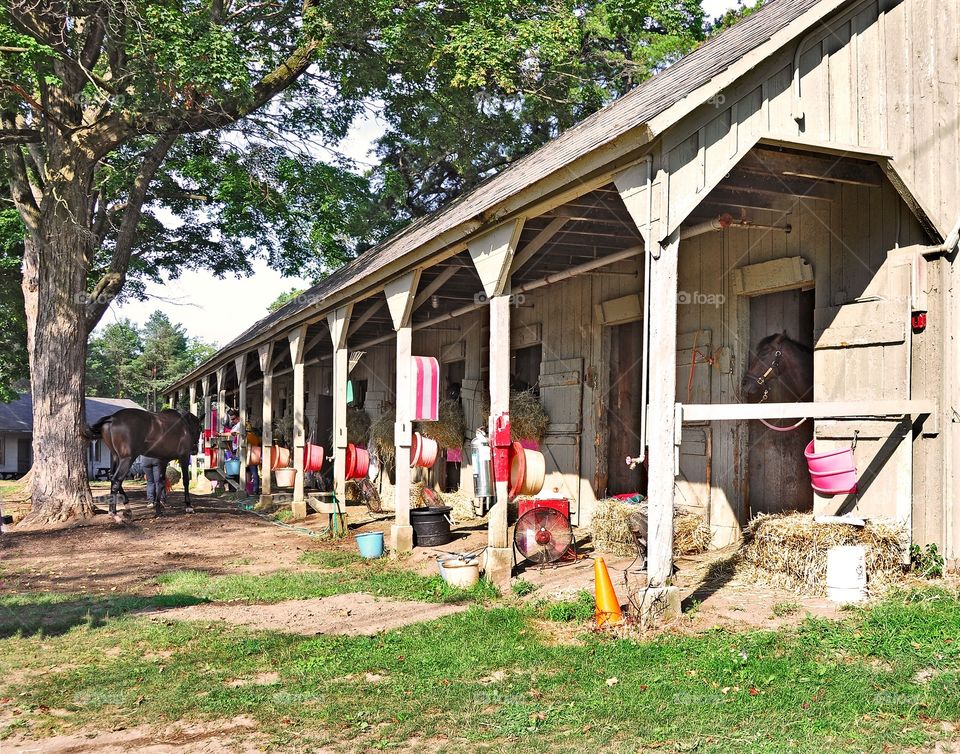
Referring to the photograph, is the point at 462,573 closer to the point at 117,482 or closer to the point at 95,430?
the point at 117,482

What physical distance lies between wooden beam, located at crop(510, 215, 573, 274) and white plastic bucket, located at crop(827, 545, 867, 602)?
3.87 metres

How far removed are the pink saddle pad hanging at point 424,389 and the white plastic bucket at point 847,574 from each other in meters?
5.35

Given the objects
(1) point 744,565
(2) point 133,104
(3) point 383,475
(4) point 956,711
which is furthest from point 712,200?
(3) point 383,475

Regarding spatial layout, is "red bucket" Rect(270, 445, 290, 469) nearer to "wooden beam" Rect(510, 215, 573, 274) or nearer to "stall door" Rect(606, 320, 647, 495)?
"stall door" Rect(606, 320, 647, 495)

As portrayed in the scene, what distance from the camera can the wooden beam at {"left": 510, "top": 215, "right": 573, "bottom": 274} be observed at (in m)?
8.21

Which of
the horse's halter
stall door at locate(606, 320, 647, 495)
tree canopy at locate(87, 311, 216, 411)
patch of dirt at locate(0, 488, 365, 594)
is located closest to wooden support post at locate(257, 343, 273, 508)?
patch of dirt at locate(0, 488, 365, 594)

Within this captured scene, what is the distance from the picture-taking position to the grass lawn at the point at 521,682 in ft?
14.3

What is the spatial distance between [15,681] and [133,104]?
9.64 metres

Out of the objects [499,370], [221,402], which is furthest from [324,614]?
[221,402]

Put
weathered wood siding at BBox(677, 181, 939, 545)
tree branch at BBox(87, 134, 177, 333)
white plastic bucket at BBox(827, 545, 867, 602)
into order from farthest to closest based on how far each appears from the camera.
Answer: tree branch at BBox(87, 134, 177, 333) → weathered wood siding at BBox(677, 181, 939, 545) → white plastic bucket at BBox(827, 545, 867, 602)

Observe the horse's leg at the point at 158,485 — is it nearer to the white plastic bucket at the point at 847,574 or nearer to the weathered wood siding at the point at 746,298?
the weathered wood siding at the point at 746,298

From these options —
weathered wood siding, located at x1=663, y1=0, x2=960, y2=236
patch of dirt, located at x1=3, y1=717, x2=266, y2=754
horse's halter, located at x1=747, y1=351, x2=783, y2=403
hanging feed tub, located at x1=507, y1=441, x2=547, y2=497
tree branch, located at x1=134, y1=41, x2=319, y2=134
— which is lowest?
patch of dirt, located at x1=3, y1=717, x2=266, y2=754

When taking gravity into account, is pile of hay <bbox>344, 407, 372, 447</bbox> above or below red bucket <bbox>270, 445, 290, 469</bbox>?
above

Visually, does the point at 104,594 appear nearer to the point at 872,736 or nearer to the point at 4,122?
the point at 872,736
